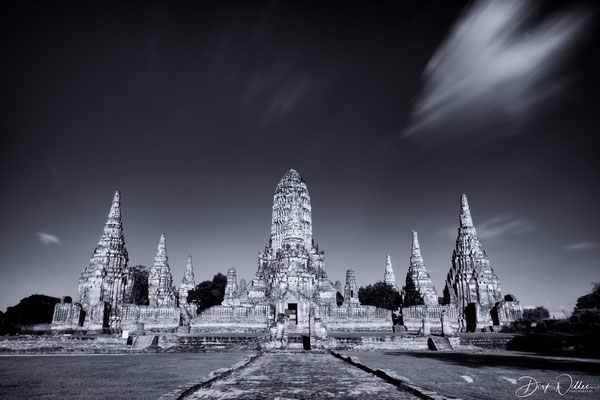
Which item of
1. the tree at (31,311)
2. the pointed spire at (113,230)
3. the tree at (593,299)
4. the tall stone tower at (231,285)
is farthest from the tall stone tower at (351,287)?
the tree at (31,311)

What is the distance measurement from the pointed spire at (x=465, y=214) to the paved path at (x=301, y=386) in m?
50.5

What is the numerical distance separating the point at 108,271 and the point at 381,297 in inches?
1762

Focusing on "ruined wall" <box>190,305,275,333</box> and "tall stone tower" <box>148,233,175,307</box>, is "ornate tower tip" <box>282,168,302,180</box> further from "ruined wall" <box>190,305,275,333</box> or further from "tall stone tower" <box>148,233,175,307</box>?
"ruined wall" <box>190,305,275,333</box>

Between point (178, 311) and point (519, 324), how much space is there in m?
32.6

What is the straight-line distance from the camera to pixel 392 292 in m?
73.0

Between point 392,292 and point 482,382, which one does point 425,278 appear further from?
point 482,382

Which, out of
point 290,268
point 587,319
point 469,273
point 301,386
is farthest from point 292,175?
point 301,386

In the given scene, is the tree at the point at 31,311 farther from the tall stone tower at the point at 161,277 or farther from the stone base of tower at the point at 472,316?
the stone base of tower at the point at 472,316

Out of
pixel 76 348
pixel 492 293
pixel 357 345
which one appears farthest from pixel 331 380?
pixel 492 293

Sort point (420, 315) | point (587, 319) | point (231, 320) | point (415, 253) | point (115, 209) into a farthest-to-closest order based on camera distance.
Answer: point (415, 253) < point (115, 209) < point (587, 319) < point (420, 315) < point (231, 320)

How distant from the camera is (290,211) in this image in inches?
2480

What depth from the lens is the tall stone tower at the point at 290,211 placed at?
61406mm

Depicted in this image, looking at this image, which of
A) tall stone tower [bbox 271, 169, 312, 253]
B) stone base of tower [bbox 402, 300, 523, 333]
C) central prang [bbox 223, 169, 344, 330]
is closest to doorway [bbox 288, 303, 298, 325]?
central prang [bbox 223, 169, 344, 330]

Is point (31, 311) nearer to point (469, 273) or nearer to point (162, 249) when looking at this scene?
point (162, 249)
